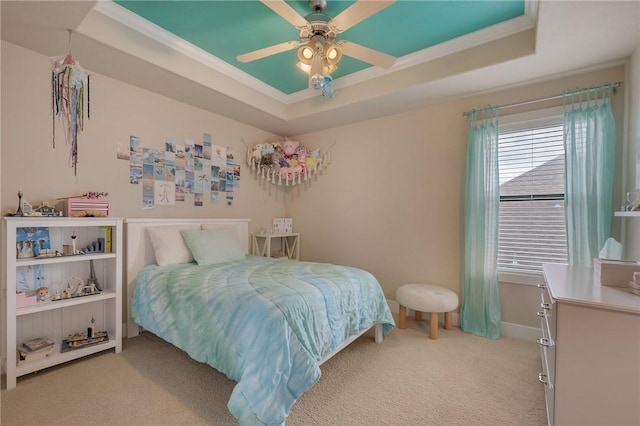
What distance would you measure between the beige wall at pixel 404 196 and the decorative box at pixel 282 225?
8.7 inches

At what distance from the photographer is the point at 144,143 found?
291cm

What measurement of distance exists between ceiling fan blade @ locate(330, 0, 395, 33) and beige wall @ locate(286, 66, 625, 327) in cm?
180

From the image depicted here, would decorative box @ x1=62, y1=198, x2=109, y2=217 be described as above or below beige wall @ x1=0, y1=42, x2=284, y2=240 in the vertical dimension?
below

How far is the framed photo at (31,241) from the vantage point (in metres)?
2.08

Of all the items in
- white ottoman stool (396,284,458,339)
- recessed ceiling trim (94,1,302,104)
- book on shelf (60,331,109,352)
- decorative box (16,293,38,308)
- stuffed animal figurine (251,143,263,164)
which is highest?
recessed ceiling trim (94,1,302,104)

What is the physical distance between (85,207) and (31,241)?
1.33 ft

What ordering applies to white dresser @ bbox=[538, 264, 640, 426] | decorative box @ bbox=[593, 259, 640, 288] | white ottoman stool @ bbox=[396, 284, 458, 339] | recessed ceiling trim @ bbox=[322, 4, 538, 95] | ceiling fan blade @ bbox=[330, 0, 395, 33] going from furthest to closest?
white ottoman stool @ bbox=[396, 284, 458, 339] → recessed ceiling trim @ bbox=[322, 4, 538, 95] → ceiling fan blade @ bbox=[330, 0, 395, 33] → decorative box @ bbox=[593, 259, 640, 288] → white dresser @ bbox=[538, 264, 640, 426]

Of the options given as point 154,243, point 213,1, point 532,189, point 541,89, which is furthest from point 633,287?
point 154,243

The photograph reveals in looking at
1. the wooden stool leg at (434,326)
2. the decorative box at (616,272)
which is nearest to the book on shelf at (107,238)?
the wooden stool leg at (434,326)

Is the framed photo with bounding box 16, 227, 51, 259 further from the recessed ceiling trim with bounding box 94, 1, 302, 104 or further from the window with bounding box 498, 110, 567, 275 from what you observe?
the window with bounding box 498, 110, 567, 275

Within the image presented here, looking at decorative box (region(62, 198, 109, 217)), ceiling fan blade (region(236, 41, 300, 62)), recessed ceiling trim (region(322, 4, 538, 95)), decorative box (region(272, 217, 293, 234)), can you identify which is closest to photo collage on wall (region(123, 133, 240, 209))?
decorative box (region(62, 198, 109, 217))

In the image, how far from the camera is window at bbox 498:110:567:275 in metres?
2.58

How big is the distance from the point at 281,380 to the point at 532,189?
274 cm

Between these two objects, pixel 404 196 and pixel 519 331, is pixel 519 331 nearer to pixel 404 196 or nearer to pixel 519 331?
pixel 519 331
